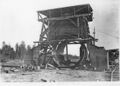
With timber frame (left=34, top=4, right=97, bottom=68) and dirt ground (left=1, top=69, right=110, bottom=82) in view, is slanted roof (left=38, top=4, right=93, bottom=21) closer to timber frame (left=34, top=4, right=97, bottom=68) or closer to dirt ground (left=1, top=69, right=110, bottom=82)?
timber frame (left=34, top=4, right=97, bottom=68)

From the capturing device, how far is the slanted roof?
1561 centimetres

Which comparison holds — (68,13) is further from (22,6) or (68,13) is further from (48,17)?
(22,6)

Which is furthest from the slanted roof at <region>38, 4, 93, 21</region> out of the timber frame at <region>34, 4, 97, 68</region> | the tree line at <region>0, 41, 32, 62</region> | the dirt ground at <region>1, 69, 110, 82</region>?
the dirt ground at <region>1, 69, 110, 82</region>

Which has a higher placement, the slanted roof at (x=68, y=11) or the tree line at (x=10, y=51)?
the slanted roof at (x=68, y=11)

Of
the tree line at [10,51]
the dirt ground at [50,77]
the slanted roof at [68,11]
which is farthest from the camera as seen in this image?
the tree line at [10,51]

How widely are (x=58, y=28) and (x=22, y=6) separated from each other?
22.0ft

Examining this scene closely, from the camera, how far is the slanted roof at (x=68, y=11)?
1561 cm

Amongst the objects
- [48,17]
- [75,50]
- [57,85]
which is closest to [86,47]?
[75,50]

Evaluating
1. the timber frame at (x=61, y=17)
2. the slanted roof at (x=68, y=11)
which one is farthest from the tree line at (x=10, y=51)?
the slanted roof at (x=68, y=11)

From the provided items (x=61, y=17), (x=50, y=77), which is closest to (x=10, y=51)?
(x=61, y=17)

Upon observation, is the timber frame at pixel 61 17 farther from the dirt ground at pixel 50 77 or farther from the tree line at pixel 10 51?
the dirt ground at pixel 50 77

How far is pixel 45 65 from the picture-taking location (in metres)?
16.7

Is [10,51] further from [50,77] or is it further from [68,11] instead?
[50,77]

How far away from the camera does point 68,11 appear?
16.5 metres
